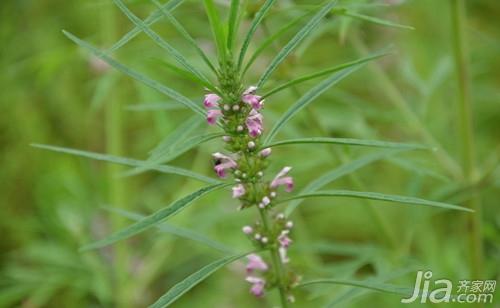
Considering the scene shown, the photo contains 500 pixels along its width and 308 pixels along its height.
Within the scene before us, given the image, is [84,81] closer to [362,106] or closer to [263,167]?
[362,106]

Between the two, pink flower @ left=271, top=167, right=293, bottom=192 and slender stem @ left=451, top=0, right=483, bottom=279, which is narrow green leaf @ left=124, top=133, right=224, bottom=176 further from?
slender stem @ left=451, top=0, right=483, bottom=279

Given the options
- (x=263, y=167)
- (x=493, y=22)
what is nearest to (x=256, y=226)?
(x=263, y=167)

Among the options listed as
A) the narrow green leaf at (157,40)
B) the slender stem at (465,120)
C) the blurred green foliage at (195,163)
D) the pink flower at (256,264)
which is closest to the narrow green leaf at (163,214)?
the narrow green leaf at (157,40)

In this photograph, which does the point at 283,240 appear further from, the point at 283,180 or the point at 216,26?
the point at 216,26

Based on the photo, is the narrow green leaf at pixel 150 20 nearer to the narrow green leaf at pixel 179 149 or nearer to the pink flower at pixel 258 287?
the narrow green leaf at pixel 179 149

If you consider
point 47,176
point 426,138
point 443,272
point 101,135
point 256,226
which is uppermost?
point 101,135

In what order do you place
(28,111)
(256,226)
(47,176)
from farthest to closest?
(28,111) < (47,176) < (256,226)

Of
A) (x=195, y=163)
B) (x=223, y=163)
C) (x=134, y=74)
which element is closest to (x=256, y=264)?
(x=223, y=163)
